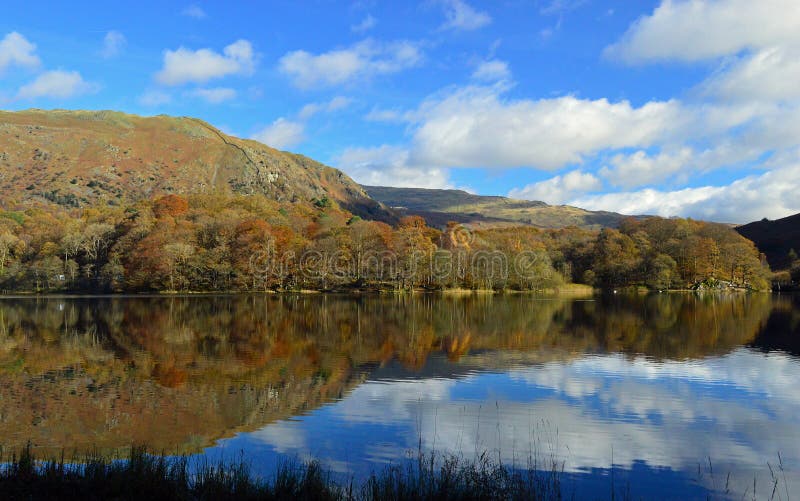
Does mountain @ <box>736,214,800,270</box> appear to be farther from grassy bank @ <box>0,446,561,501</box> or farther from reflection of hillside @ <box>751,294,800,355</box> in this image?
grassy bank @ <box>0,446,561,501</box>

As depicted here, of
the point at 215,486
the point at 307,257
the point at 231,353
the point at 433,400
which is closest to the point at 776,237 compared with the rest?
the point at 307,257

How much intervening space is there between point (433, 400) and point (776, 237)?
179 metres

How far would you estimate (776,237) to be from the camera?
537 ft

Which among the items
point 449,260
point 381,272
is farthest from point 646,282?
point 381,272

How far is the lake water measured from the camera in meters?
11.9

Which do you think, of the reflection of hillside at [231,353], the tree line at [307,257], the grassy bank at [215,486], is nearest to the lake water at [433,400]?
the reflection of hillside at [231,353]

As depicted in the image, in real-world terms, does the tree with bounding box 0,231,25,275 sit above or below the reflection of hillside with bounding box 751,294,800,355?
above

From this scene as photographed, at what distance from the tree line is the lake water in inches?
2088

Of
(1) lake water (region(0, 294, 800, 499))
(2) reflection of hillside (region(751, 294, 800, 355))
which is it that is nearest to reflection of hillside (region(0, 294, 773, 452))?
(1) lake water (region(0, 294, 800, 499))

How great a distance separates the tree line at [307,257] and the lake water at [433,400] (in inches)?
2088

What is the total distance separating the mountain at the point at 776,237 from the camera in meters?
150

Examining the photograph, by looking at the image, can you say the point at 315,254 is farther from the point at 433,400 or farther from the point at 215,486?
the point at 215,486

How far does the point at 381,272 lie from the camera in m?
89.2

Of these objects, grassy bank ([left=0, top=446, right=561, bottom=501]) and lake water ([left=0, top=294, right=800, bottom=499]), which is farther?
lake water ([left=0, top=294, right=800, bottom=499])
